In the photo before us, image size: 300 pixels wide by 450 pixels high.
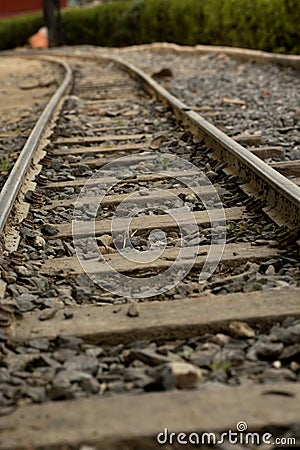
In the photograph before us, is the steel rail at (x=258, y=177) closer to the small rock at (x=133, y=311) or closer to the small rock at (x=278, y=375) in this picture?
the small rock at (x=133, y=311)

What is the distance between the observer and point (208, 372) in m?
2.20

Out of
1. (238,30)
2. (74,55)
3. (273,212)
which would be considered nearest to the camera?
(273,212)

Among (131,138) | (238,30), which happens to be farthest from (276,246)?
(238,30)

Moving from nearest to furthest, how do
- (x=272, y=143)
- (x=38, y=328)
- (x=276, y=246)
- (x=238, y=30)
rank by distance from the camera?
(x=38, y=328) < (x=276, y=246) < (x=272, y=143) < (x=238, y=30)

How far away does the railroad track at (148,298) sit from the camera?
74.7 inches

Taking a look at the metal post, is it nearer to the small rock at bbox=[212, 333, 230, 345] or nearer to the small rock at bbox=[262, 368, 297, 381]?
the small rock at bbox=[212, 333, 230, 345]

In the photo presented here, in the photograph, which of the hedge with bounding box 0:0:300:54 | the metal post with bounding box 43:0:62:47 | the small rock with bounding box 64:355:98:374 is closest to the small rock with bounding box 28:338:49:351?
the small rock with bounding box 64:355:98:374

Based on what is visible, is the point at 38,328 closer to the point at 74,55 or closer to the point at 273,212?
the point at 273,212

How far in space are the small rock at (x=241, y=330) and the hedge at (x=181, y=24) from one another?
955cm

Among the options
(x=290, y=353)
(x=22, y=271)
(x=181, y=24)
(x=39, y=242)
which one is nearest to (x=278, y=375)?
(x=290, y=353)

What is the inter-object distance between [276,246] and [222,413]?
1.42 metres

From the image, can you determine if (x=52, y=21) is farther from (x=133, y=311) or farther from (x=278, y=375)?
(x=278, y=375)

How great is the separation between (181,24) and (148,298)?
1607 cm

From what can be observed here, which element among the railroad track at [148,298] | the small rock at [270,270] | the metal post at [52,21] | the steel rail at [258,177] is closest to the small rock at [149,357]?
the railroad track at [148,298]
